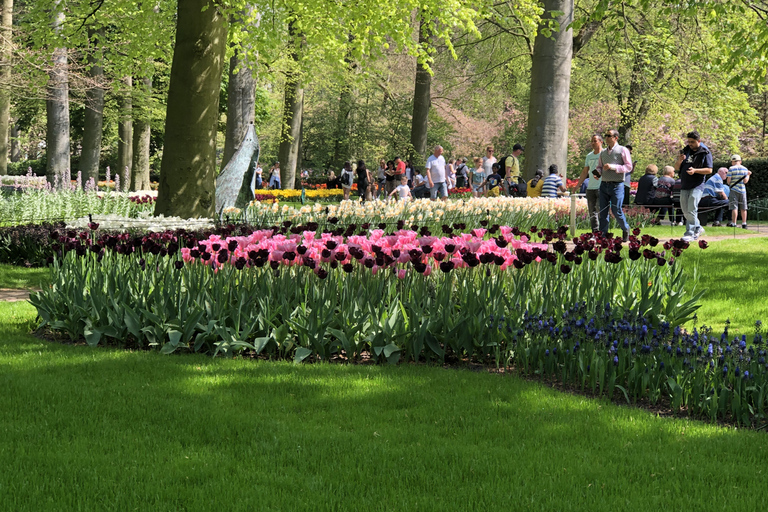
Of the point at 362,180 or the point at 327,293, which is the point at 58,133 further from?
the point at 327,293

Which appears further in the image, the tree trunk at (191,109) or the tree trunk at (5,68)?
the tree trunk at (5,68)

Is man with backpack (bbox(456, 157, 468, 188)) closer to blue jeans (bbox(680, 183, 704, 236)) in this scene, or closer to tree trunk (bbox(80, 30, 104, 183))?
tree trunk (bbox(80, 30, 104, 183))

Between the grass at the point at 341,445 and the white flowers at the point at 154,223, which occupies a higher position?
the white flowers at the point at 154,223

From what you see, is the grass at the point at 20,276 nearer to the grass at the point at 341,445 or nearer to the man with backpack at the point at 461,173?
the grass at the point at 341,445

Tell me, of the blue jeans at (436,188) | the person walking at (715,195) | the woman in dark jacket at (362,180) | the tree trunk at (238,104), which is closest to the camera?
the person walking at (715,195)

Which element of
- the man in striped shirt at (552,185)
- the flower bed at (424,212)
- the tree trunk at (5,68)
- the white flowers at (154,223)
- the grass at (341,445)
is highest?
the tree trunk at (5,68)

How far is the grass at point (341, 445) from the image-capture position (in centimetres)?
312

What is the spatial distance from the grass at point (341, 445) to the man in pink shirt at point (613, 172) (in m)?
6.64

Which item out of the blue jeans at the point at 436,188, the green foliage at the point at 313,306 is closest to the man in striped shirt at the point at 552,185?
the blue jeans at the point at 436,188

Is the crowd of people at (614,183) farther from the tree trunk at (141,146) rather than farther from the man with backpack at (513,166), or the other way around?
the tree trunk at (141,146)

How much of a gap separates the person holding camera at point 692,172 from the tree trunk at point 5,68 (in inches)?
463

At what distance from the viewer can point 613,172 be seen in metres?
10.9

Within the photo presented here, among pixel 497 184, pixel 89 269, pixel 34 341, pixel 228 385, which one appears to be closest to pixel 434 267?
pixel 228 385

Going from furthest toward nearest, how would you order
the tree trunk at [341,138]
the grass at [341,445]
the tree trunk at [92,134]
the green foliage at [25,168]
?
the green foliage at [25,168]
the tree trunk at [341,138]
the tree trunk at [92,134]
the grass at [341,445]
